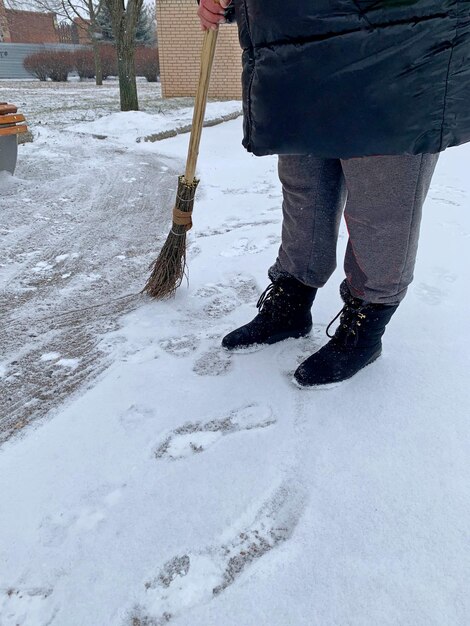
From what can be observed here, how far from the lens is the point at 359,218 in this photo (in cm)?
114

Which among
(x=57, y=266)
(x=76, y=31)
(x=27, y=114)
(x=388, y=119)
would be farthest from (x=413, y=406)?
(x=76, y=31)

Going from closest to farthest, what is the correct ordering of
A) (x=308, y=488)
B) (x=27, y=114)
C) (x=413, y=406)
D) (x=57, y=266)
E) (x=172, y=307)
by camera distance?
(x=308, y=488)
(x=413, y=406)
(x=172, y=307)
(x=57, y=266)
(x=27, y=114)

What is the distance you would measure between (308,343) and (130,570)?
862 millimetres

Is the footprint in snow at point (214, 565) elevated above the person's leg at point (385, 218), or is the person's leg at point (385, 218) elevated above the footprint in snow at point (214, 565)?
the person's leg at point (385, 218)

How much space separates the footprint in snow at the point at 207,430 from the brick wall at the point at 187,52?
10630 millimetres

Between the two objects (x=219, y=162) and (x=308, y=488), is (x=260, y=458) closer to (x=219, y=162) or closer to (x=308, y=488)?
(x=308, y=488)

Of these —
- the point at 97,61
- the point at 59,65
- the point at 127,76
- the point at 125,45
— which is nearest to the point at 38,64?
the point at 59,65

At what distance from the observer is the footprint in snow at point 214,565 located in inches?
30.0

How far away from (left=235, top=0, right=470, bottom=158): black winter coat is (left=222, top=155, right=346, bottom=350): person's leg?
0.71 ft

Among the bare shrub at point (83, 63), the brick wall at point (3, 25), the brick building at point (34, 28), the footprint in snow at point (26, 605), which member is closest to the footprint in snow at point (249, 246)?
the footprint in snow at point (26, 605)

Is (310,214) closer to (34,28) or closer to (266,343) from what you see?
(266,343)

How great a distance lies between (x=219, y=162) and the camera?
4.39 m

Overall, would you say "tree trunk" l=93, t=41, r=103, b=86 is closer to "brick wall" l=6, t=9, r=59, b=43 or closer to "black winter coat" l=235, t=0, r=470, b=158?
"brick wall" l=6, t=9, r=59, b=43

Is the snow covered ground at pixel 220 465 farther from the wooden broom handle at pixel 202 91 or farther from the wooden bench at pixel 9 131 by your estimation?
the wooden bench at pixel 9 131
